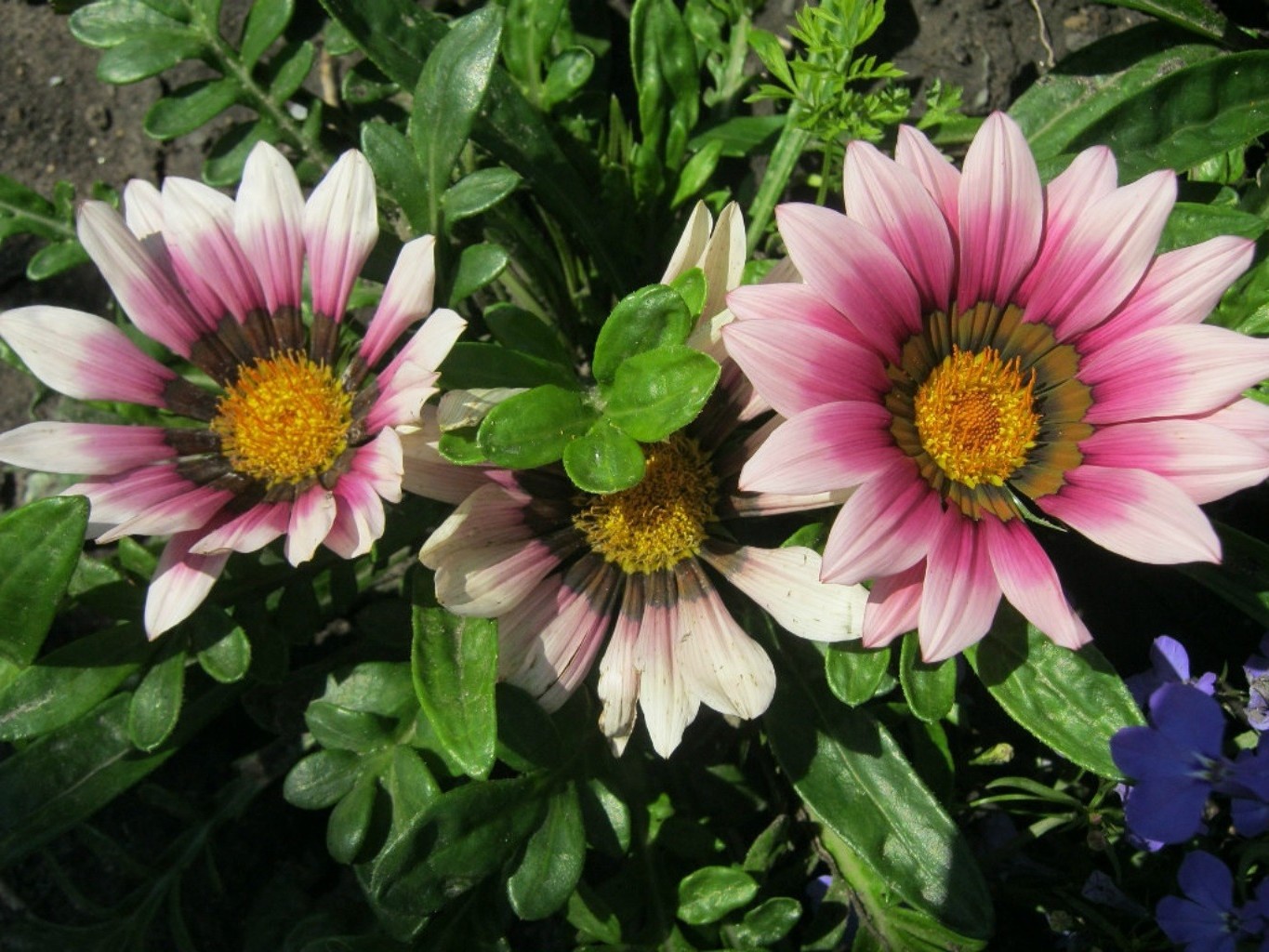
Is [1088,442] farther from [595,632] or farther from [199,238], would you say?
[199,238]

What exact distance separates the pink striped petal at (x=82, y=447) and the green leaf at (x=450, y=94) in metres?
0.57

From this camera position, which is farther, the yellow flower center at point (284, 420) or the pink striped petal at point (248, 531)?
the yellow flower center at point (284, 420)

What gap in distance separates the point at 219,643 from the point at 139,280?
22.7 inches

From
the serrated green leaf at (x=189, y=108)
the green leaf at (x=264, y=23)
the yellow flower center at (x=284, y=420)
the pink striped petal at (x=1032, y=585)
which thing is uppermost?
the green leaf at (x=264, y=23)

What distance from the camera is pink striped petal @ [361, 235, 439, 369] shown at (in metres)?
1.46

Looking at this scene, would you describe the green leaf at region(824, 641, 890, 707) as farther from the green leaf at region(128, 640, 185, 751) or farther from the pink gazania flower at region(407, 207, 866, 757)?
the green leaf at region(128, 640, 185, 751)

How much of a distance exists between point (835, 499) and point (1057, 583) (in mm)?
299

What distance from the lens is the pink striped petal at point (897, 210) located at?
1389mm

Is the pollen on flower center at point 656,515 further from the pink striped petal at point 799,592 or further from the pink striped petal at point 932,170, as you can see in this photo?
the pink striped petal at point 932,170

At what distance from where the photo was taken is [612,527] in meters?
Answer: 1.69

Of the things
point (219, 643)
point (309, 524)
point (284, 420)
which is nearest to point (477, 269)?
point (284, 420)

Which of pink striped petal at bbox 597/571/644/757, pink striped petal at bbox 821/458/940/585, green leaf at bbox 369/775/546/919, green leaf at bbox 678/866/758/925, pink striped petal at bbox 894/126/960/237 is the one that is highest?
pink striped petal at bbox 894/126/960/237

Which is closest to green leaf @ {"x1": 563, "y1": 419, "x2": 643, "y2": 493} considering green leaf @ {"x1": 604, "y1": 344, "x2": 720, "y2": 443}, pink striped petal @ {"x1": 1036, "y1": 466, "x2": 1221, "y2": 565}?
green leaf @ {"x1": 604, "y1": 344, "x2": 720, "y2": 443}

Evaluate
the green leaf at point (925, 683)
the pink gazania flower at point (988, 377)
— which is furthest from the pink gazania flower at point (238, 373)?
the green leaf at point (925, 683)
